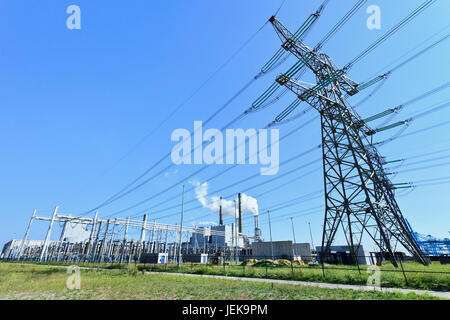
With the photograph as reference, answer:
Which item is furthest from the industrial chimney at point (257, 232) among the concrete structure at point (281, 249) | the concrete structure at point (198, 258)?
the concrete structure at point (198, 258)

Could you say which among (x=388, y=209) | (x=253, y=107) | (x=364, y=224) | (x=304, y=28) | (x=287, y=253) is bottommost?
(x=287, y=253)

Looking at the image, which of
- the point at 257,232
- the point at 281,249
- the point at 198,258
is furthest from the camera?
the point at 257,232

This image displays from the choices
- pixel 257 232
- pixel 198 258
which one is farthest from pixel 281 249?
pixel 257 232

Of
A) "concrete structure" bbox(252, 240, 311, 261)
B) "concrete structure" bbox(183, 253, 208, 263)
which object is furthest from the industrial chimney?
"concrete structure" bbox(183, 253, 208, 263)

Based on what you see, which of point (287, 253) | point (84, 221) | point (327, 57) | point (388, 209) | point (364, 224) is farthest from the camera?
point (84, 221)

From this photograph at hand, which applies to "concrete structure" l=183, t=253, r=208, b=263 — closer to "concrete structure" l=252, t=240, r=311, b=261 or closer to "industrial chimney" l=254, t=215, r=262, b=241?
"concrete structure" l=252, t=240, r=311, b=261

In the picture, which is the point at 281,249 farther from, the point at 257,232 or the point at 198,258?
the point at 257,232

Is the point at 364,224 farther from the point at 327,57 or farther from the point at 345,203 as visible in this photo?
the point at 327,57

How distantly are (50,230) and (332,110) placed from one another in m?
63.4

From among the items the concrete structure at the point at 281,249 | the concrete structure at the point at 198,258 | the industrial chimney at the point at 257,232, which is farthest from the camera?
the industrial chimney at the point at 257,232

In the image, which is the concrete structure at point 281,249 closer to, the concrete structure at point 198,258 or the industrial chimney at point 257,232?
the concrete structure at point 198,258

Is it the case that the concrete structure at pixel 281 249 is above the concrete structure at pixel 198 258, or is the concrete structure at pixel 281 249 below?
above
